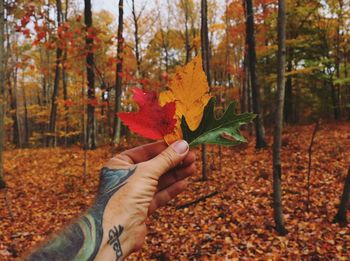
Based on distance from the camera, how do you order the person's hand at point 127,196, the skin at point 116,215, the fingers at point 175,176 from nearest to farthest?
1. the skin at point 116,215
2. the person's hand at point 127,196
3. the fingers at point 175,176

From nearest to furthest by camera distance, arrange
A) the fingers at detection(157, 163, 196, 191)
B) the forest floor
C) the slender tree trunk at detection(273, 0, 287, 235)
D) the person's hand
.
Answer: the person's hand < the fingers at detection(157, 163, 196, 191) < the slender tree trunk at detection(273, 0, 287, 235) < the forest floor

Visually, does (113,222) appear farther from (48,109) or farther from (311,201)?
(48,109)

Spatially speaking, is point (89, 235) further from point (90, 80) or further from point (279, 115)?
point (90, 80)

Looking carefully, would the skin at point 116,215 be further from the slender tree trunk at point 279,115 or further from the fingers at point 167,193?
the slender tree trunk at point 279,115

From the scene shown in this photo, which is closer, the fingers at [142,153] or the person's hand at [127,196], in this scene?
the person's hand at [127,196]

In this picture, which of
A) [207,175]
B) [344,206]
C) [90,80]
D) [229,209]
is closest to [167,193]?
[344,206]

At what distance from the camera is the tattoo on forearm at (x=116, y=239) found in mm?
1409

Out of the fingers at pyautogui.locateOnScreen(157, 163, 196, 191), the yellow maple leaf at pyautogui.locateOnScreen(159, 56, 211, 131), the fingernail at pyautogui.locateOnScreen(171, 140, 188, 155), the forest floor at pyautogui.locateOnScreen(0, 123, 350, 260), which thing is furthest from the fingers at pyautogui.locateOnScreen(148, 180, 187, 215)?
the forest floor at pyautogui.locateOnScreen(0, 123, 350, 260)

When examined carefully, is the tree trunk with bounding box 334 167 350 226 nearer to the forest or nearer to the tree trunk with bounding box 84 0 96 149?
the forest

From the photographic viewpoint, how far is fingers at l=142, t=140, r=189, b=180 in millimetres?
1396

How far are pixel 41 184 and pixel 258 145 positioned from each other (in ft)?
24.5

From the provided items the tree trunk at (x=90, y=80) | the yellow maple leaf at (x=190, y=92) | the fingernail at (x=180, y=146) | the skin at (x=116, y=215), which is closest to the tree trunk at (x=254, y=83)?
the tree trunk at (x=90, y=80)

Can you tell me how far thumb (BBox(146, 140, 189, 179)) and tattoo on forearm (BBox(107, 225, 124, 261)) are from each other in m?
0.31

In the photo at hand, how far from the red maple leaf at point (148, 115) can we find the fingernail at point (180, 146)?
133 millimetres
